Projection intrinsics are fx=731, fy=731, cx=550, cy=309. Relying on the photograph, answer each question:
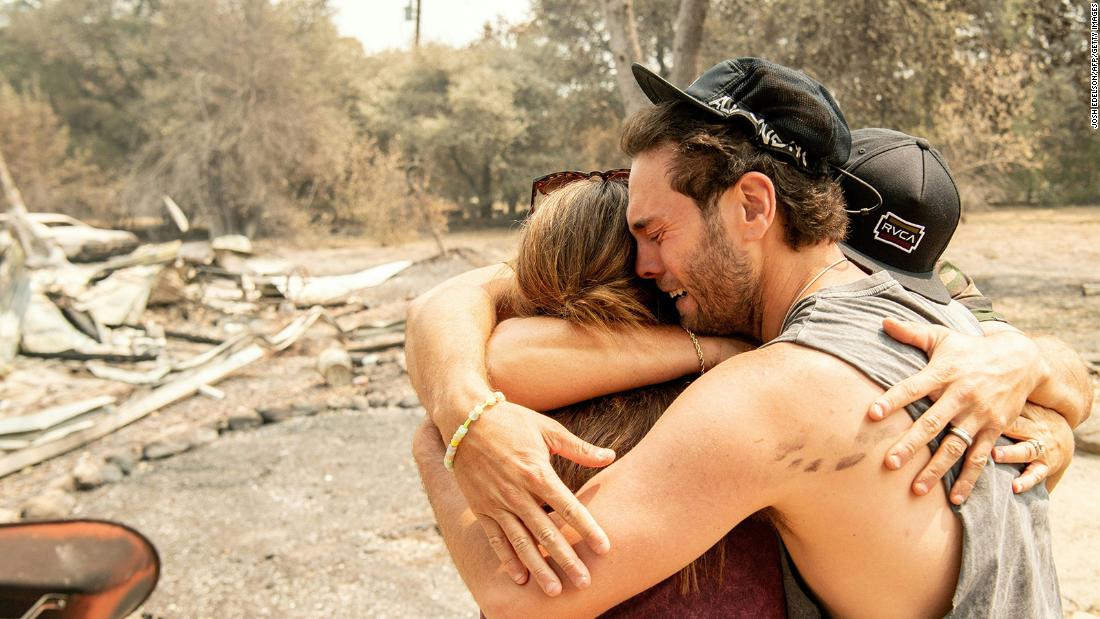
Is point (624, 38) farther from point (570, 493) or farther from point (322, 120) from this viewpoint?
point (322, 120)

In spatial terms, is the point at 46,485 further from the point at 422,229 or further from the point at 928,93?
the point at 422,229

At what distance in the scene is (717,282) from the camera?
185 centimetres

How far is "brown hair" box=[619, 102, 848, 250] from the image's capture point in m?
1.82

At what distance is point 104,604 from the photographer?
357 centimetres

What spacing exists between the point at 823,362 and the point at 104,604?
3716 mm

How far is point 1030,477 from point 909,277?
1.90 ft

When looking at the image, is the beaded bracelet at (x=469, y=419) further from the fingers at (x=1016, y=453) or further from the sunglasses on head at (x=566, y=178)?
the fingers at (x=1016, y=453)

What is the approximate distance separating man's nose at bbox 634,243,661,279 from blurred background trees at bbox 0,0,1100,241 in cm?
1640

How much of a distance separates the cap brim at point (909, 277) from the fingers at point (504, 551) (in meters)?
1.19

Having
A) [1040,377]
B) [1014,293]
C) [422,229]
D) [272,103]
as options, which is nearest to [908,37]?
[1014,293]

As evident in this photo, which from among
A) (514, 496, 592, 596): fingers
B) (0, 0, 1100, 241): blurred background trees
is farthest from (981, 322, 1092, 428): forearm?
(0, 0, 1100, 241): blurred background trees

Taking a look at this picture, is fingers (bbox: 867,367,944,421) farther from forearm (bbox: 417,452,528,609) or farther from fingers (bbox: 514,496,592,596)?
forearm (bbox: 417,452,528,609)

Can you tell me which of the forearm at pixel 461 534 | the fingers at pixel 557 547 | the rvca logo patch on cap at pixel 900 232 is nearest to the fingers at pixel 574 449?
the fingers at pixel 557 547

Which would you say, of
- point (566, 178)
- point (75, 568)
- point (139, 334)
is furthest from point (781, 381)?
point (139, 334)
